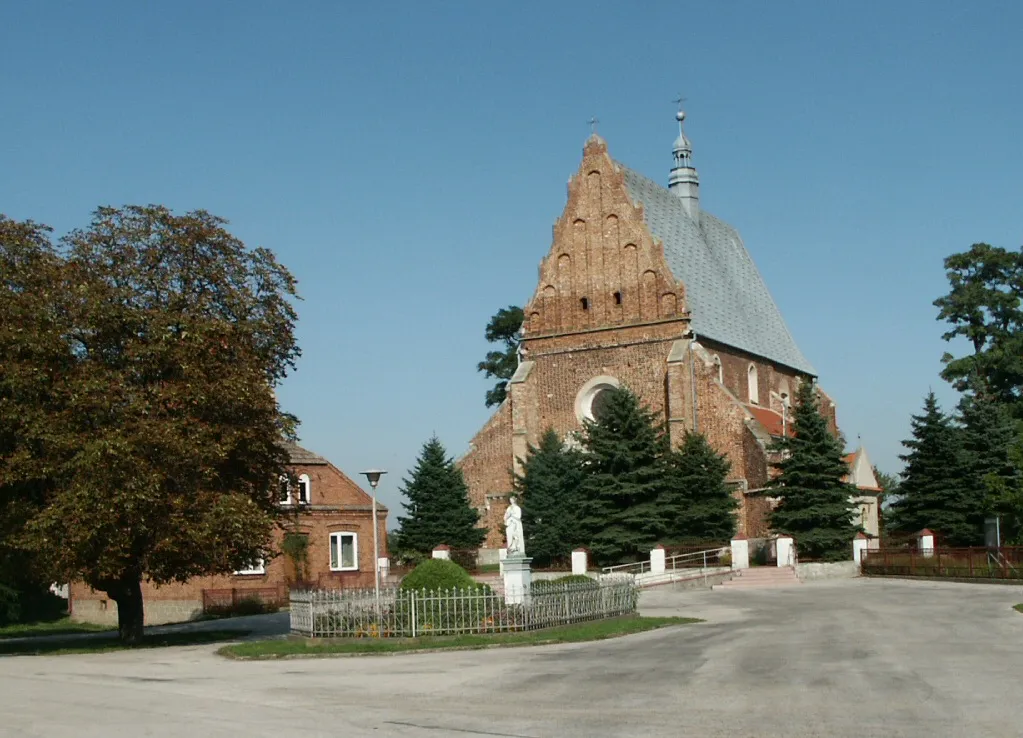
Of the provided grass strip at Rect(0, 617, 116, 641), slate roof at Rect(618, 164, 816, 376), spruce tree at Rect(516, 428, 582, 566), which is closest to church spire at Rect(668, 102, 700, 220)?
slate roof at Rect(618, 164, 816, 376)

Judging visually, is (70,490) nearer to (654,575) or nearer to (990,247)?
(654,575)

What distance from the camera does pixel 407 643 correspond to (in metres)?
21.3

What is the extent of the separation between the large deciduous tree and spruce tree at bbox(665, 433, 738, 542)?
827 inches

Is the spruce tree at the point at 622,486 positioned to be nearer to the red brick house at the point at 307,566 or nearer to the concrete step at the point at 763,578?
the concrete step at the point at 763,578

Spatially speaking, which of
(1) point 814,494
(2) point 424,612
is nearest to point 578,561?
(1) point 814,494

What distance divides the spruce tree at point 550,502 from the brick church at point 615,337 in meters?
4.53

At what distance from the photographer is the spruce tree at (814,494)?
41.2 metres

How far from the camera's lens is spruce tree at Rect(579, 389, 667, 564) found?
42.1 m

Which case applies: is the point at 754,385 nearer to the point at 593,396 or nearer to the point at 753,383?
the point at 753,383

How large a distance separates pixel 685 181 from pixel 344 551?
91.1ft

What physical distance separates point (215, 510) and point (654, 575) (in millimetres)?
19500

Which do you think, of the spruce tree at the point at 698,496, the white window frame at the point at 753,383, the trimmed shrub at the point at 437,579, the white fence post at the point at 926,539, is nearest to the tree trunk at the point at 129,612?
the trimmed shrub at the point at 437,579

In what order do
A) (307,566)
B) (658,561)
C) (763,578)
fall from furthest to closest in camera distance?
(307,566), (658,561), (763,578)

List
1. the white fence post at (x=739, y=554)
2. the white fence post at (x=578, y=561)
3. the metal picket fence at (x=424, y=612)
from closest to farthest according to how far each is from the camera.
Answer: the metal picket fence at (x=424, y=612), the white fence post at (x=739, y=554), the white fence post at (x=578, y=561)
